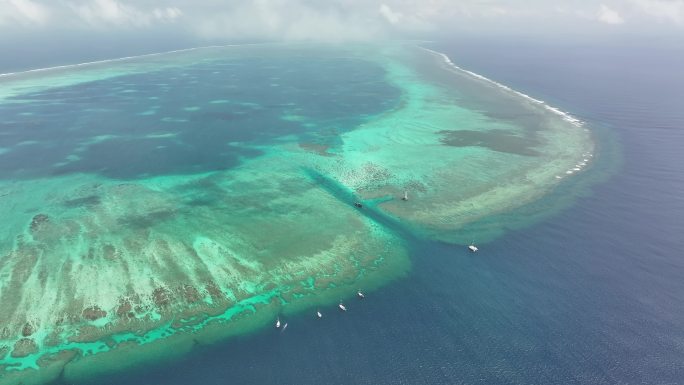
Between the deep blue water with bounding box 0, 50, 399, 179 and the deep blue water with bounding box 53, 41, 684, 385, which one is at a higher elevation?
the deep blue water with bounding box 0, 50, 399, 179

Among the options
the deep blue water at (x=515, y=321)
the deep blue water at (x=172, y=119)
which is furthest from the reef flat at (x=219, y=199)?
the deep blue water at (x=515, y=321)

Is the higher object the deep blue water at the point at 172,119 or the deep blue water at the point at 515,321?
the deep blue water at the point at 172,119

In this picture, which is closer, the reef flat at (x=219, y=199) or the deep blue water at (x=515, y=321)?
the deep blue water at (x=515, y=321)

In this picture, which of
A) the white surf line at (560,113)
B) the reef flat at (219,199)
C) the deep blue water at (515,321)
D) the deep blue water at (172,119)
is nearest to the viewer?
the deep blue water at (515,321)

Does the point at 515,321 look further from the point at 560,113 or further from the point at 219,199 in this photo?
the point at 560,113

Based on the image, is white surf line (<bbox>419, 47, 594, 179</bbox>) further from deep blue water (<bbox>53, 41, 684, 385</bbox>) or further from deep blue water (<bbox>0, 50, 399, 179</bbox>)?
deep blue water (<bbox>0, 50, 399, 179</bbox>)

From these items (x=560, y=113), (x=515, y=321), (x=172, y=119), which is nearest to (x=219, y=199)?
(x=515, y=321)

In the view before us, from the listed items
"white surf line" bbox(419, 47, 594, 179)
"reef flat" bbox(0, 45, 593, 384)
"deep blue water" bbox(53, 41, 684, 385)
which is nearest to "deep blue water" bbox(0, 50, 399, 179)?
"reef flat" bbox(0, 45, 593, 384)

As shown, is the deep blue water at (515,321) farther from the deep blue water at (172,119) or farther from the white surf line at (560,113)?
the deep blue water at (172,119)
